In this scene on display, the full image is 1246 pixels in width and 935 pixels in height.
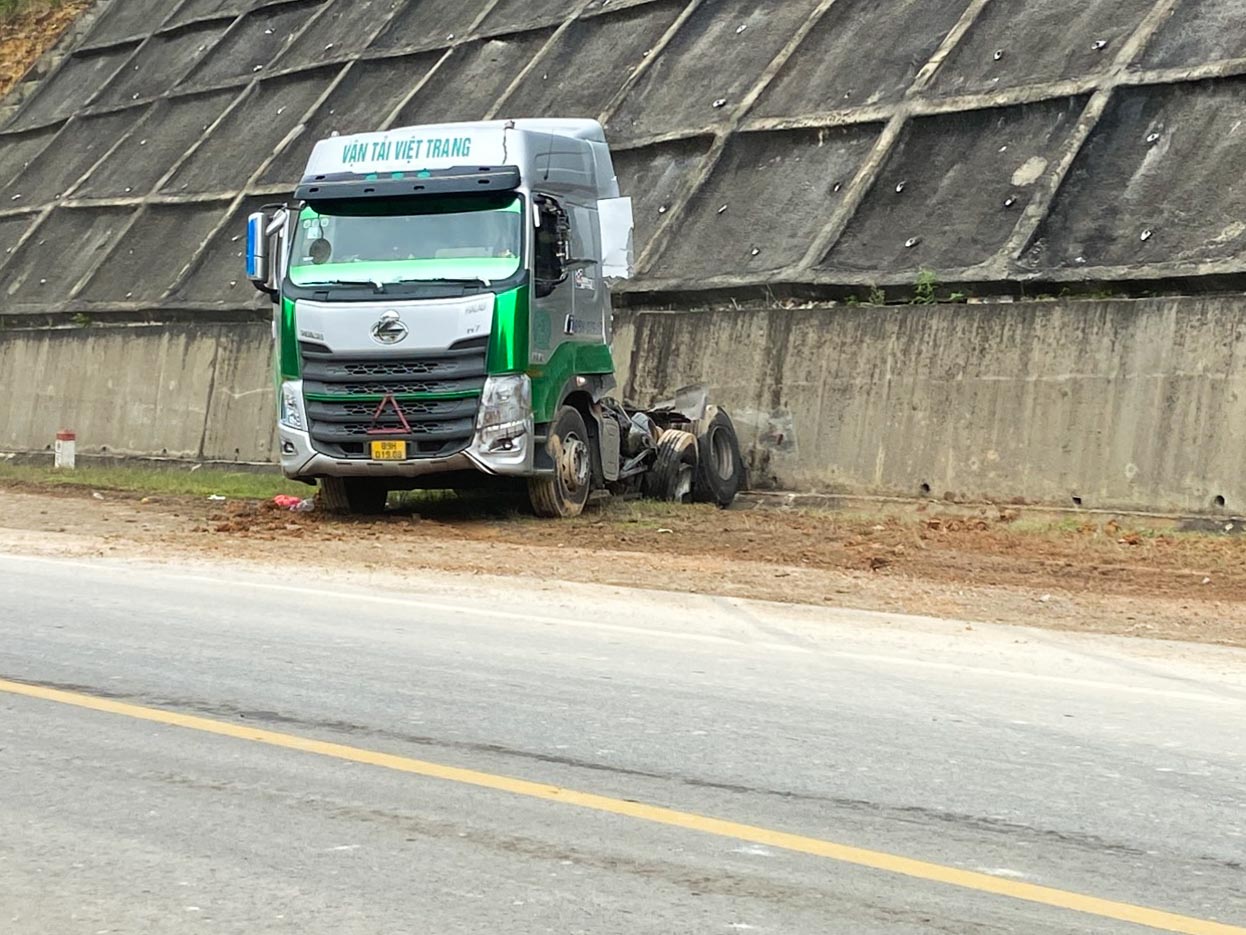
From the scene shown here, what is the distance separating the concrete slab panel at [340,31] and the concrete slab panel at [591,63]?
5.72 meters

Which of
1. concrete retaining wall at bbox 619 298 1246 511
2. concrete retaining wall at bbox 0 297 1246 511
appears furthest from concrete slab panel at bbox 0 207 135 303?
concrete retaining wall at bbox 619 298 1246 511

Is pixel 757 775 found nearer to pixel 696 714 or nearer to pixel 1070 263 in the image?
pixel 696 714

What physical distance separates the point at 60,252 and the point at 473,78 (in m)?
8.71

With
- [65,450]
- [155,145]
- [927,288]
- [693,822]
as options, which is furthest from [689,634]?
[155,145]

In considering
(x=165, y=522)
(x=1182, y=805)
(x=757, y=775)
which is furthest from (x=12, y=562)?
(x=1182, y=805)

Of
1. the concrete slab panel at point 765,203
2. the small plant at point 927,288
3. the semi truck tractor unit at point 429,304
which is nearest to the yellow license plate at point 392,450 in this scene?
the semi truck tractor unit at point 429,304

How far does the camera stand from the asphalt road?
496cm

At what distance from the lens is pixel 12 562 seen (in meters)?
13.6

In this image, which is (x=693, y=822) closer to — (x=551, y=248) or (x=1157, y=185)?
(x=551, y=248)

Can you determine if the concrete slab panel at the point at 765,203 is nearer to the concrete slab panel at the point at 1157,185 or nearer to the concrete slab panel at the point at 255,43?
the concrete slab panel at the point at 1157,185

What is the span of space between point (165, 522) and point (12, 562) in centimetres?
425

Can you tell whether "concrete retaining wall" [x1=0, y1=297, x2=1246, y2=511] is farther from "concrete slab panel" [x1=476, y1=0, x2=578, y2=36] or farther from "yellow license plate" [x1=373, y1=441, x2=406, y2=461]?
"concrete slab panel" [x1=476, y1=0, x2=578, y2=36]

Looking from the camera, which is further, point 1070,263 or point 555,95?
point 555,95

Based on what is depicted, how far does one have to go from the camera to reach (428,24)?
3334 cm
